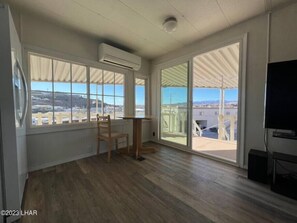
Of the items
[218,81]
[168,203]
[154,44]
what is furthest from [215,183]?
[218,81]

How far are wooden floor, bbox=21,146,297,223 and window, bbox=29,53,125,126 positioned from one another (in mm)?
901

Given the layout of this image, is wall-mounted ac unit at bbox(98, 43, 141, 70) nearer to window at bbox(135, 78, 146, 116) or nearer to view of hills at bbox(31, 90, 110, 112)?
window at bbox(135, 78, 146, 116)

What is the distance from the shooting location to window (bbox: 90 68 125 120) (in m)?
3.01

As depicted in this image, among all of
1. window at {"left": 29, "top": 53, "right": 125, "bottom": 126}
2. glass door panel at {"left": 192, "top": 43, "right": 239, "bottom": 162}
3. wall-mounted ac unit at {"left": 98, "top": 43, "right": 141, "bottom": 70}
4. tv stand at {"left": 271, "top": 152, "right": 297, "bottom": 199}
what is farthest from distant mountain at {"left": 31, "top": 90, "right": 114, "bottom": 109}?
tv stand at {"left": 271, "top": 152, "right": 297, "bottom": 199}

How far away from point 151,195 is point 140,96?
2802 mm

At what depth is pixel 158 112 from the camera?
12.8ft

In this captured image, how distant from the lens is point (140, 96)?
13.3 ft

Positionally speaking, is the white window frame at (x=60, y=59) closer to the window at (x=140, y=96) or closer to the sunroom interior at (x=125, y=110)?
the sunroom interior at (x=125, y=110)

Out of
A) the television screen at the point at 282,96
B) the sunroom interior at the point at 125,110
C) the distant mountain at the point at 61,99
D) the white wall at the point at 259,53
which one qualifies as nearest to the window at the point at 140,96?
the sunroom interior at the point at 125,110

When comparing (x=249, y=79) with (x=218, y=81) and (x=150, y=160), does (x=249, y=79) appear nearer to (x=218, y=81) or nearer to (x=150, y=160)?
(x=150, y=160)

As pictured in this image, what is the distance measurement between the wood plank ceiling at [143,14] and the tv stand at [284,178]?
6.45 feet

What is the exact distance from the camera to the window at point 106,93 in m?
3.01

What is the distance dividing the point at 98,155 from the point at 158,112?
1849 millimetres

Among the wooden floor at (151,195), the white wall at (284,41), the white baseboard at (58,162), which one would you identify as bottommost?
the wooden floor at (151,195)
